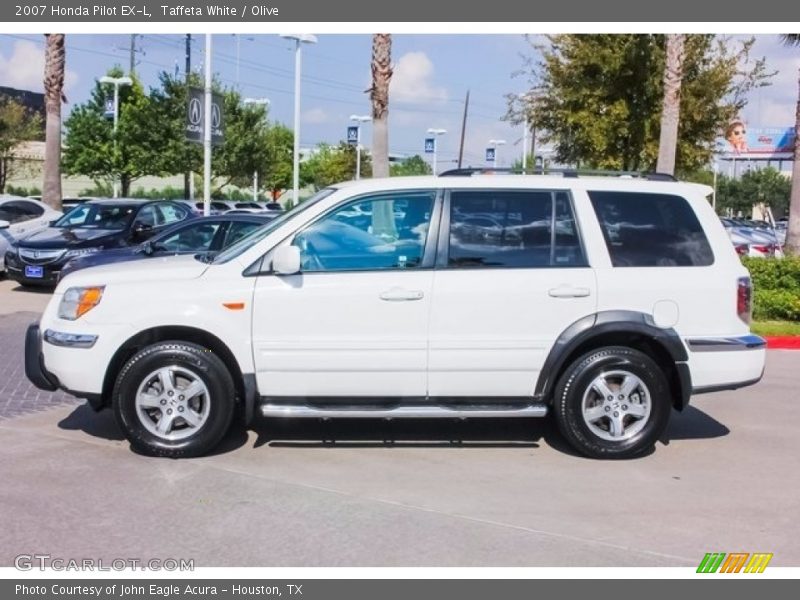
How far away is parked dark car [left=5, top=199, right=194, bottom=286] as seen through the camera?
1596cm

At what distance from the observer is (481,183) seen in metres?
6.82

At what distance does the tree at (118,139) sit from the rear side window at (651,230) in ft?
120

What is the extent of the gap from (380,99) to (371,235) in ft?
36.2

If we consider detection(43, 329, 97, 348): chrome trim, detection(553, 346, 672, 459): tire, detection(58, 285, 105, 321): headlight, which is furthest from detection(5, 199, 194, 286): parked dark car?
detection(553, 346, 672, 459): tire

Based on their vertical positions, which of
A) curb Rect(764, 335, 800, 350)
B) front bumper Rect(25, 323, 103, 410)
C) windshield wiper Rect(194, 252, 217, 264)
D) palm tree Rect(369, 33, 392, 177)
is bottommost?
curb Rect(764, 335, 800, 350)

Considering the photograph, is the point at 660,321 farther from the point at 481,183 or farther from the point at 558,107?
the point at 558,107

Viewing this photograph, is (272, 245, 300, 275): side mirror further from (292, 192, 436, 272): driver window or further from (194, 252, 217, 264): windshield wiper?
A: (194, 252, 217, 264): windshield wiper

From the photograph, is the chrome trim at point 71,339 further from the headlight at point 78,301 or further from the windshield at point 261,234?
the windshield at point 261,234

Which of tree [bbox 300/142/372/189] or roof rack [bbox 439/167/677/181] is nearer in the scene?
roof rack [bbox 439/167/677/181]

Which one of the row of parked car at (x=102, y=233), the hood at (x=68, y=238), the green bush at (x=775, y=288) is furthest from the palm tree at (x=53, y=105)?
the green bush at (x=775, y=288)

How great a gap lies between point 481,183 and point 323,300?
1.43 m

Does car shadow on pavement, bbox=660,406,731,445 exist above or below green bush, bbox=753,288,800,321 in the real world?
below

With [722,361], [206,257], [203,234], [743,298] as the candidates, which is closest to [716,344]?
[722,361]

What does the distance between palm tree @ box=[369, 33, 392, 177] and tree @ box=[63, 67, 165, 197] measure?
84.8ft
